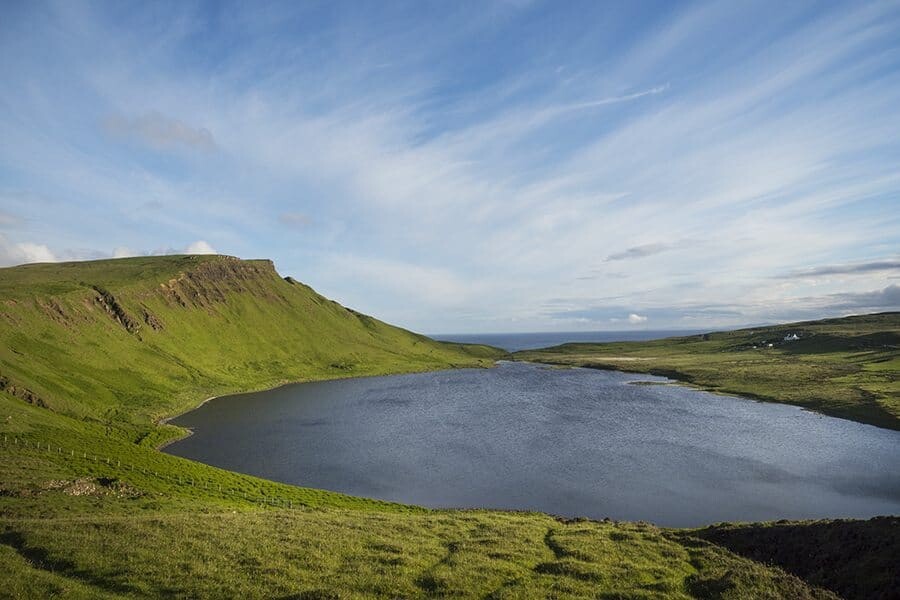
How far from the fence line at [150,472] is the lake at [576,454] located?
1053cm

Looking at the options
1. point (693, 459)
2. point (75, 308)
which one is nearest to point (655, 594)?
point (693, 459)

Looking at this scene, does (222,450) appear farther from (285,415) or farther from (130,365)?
(130,365)

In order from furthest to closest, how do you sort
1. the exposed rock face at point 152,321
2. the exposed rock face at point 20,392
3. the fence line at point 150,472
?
the exposed rock face at point 152,321 → the exposed rock face at point 20,392 → the fence line at point 150,472

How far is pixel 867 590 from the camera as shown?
28.2m

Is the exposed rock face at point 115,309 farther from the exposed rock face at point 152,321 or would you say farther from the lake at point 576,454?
the lake at point 576,454

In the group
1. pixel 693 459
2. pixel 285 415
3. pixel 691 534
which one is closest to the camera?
pixel 691 534

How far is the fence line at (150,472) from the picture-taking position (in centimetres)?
5812

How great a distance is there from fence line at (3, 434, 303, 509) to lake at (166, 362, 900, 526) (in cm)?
1053

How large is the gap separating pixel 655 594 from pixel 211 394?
483 ft

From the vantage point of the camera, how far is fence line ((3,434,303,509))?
58125 millimetres

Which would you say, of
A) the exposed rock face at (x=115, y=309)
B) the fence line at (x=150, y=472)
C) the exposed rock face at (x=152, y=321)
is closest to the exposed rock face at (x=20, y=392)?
the fence line at (x=150, y=472)

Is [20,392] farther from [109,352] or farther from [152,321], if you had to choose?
[152,321]

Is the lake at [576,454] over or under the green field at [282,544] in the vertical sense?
under

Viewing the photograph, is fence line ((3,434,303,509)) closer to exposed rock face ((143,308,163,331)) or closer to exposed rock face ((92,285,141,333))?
exposed rock face ((92,285,141,333))
